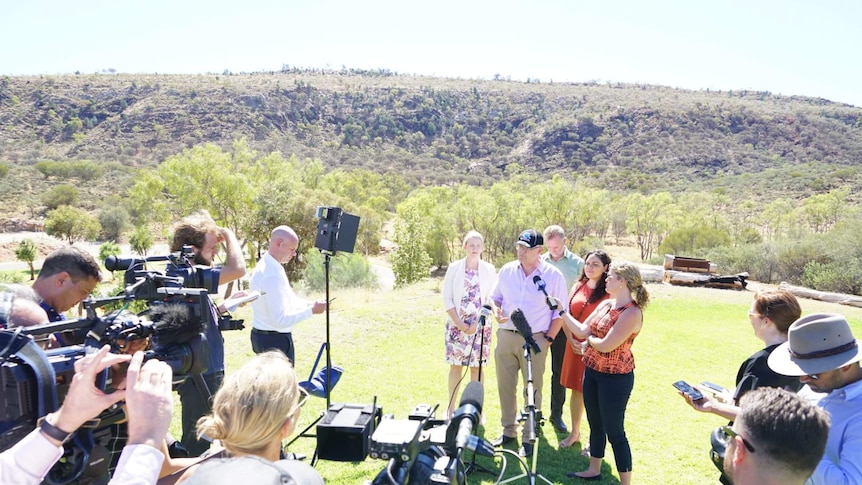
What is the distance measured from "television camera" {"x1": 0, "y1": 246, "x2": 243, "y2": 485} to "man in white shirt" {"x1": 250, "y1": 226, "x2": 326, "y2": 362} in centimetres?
149

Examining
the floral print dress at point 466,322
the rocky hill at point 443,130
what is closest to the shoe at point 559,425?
the floral print dress at point 466,322

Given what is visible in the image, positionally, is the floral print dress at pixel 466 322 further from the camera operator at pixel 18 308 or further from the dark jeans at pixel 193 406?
the camera operator at pixel 18 308

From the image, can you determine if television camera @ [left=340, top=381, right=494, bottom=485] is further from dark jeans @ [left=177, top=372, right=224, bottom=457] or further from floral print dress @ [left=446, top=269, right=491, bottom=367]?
floral print dress @ [left=446, top=269, right=491, bottom=367]

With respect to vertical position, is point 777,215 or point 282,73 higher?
point 282,73

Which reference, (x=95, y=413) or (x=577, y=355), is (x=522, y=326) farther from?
(x=95, y=413)

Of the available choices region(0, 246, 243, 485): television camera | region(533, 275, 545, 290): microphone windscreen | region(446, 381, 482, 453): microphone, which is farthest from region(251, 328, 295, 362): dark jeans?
region(446, 381, 482, 453): microphone

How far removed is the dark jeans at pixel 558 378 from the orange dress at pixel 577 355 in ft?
1.35

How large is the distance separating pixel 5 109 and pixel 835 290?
9467cm

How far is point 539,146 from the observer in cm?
8394

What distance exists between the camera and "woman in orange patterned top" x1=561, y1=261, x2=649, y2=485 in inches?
151

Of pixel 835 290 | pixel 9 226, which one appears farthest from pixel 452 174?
pixel 835 290

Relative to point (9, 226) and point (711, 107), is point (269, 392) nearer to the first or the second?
point (9, 226)

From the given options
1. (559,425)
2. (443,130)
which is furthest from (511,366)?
(443,130)

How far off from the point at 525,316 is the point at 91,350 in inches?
142
